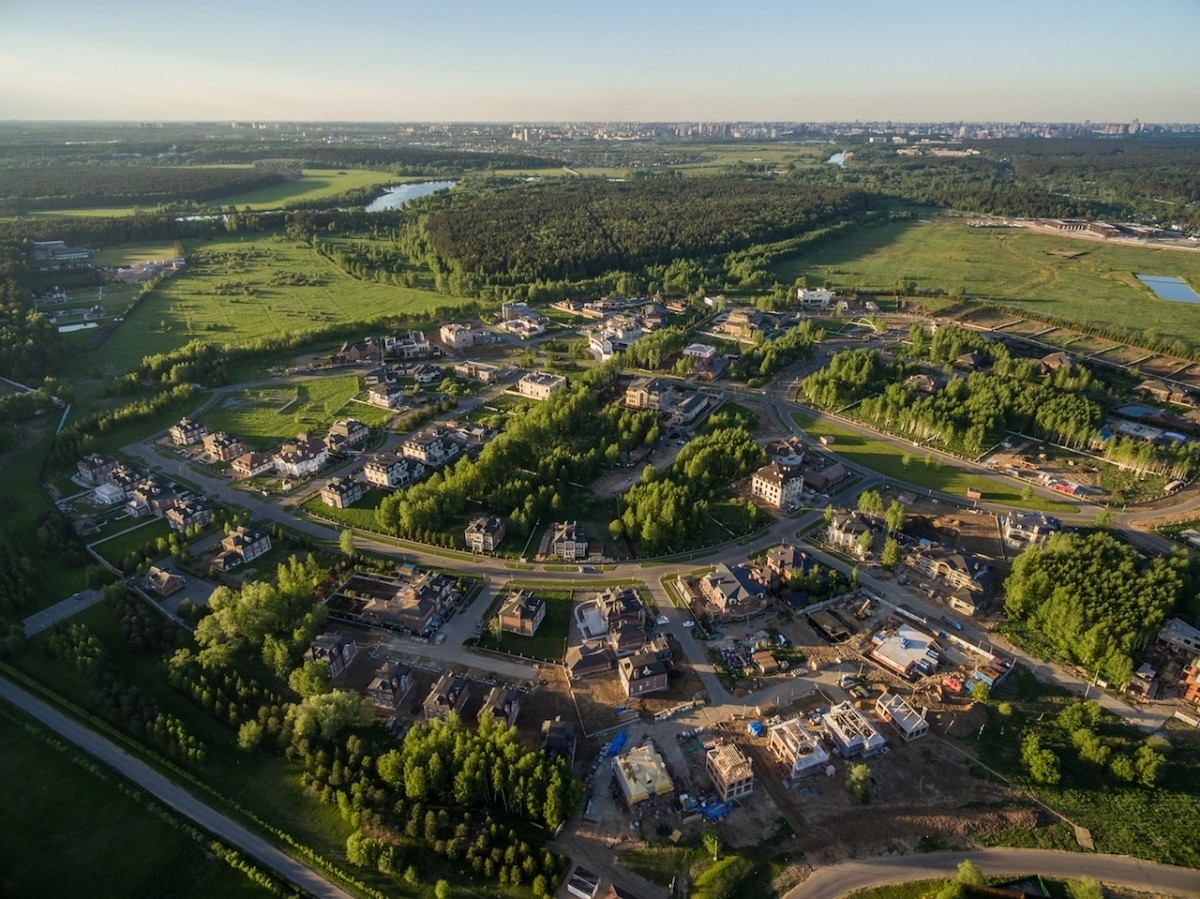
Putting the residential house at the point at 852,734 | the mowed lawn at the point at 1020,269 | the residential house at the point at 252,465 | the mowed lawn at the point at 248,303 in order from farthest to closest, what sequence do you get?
the mowed lawn at the point at 1020,269 → the mowed lawn at the point at 248,303 → the residential house at the point at 252,465 → the residential house at the point at 852,734

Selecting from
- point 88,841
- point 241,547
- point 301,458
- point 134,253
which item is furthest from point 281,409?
point 134,253

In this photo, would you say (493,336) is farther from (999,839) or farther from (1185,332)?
(1185,332)

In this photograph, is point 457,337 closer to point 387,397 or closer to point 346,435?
point 387,397

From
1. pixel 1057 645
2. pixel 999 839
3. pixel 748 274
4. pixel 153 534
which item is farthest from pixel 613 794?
pixel 748 274

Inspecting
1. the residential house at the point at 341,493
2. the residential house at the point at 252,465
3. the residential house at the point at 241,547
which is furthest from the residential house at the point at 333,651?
the residential house at the point at 252,465

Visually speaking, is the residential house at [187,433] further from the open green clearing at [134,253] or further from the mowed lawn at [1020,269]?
the mowed lawn at [1020,269]

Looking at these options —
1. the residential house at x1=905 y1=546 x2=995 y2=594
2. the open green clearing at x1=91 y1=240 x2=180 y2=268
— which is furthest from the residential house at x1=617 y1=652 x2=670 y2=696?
the open green clearing at x1=91 y1=240 x2=180 y2=268

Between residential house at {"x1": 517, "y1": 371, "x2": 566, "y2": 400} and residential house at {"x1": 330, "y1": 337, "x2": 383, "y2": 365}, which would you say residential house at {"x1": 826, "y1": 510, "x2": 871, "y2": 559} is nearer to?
residential house at {"x1": 517, "y1": 371, "x2": 566, "y2": 400}

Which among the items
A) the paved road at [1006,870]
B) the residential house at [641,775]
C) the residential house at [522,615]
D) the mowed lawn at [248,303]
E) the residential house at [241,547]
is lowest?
the paved road at [1006,870]
